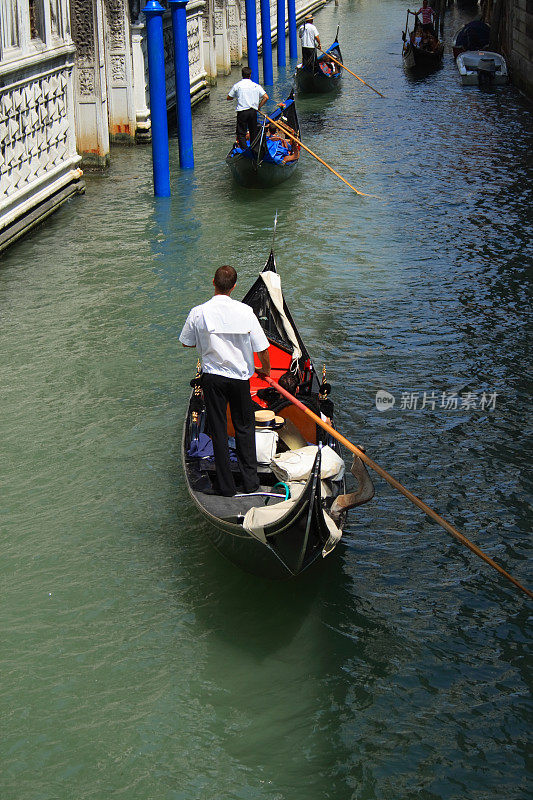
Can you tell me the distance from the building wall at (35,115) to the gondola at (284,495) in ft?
14.9

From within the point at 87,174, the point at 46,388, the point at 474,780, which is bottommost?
the point at 474,780

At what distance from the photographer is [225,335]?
4934mm

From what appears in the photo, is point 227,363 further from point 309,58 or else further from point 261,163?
point 309,58

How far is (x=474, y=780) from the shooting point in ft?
12.8

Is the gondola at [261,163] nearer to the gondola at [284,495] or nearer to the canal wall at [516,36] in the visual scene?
the gondola at [284,495]

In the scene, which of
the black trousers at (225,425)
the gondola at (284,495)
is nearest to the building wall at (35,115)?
the gondola at (284,495)

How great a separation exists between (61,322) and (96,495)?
299 centimetres

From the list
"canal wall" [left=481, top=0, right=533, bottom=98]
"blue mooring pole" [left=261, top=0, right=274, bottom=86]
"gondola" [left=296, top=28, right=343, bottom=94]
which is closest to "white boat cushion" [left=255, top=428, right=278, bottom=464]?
"canal wall" [left=481, top=0, right=533, bottom=98]

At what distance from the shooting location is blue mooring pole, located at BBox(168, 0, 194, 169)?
1248cm

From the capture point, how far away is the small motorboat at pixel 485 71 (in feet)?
66.6

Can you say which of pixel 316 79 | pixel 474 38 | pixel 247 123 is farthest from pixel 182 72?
pixel 474 38

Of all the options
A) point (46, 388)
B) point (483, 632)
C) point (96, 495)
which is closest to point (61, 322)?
point (46, 388)

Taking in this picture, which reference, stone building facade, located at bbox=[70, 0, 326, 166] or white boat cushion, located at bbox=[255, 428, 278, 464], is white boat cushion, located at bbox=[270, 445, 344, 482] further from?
stone building facade, located at bbox=[70, 0, 326, 166]

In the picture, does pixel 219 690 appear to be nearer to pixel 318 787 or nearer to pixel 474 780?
pixel 318 787
